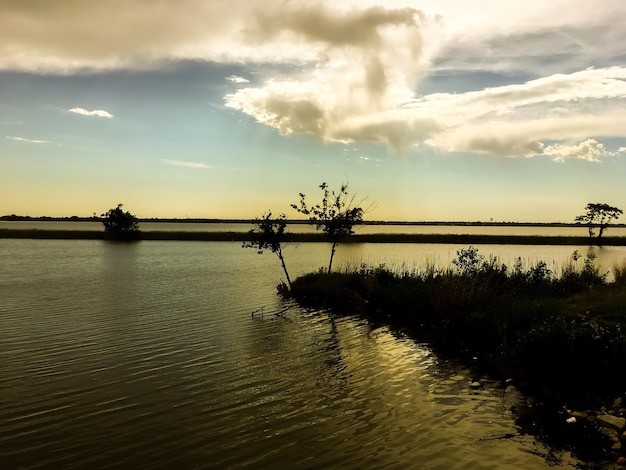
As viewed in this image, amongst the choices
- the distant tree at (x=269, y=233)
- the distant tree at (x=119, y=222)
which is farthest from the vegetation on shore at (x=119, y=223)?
the distant tree at (x=269, y=233)

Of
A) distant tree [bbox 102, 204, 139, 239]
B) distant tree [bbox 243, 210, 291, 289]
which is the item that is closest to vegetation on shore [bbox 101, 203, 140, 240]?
distant tree [bbox 102, 204, 139, 239]

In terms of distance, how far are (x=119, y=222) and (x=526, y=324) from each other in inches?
3611

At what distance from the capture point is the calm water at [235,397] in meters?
8.05

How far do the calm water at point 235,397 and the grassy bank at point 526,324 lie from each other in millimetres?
1016

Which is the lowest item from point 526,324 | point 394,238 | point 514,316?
point 526,324

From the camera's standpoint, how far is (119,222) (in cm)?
9350

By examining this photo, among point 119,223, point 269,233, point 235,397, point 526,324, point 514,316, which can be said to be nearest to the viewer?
point 235,397

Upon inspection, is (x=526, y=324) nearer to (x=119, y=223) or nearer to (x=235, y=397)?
(x=235, y=397)

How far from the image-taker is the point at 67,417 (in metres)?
9.41

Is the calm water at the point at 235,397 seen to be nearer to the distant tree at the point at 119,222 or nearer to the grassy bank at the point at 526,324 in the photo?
the grassy bank at the point at 526,324

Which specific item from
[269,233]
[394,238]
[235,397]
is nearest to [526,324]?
[235,397]

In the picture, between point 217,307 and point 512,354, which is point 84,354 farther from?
point 512,354

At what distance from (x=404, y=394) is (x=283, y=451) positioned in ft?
13.8

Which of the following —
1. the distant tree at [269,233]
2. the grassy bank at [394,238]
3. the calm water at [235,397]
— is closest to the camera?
the calm water at [235,397]
